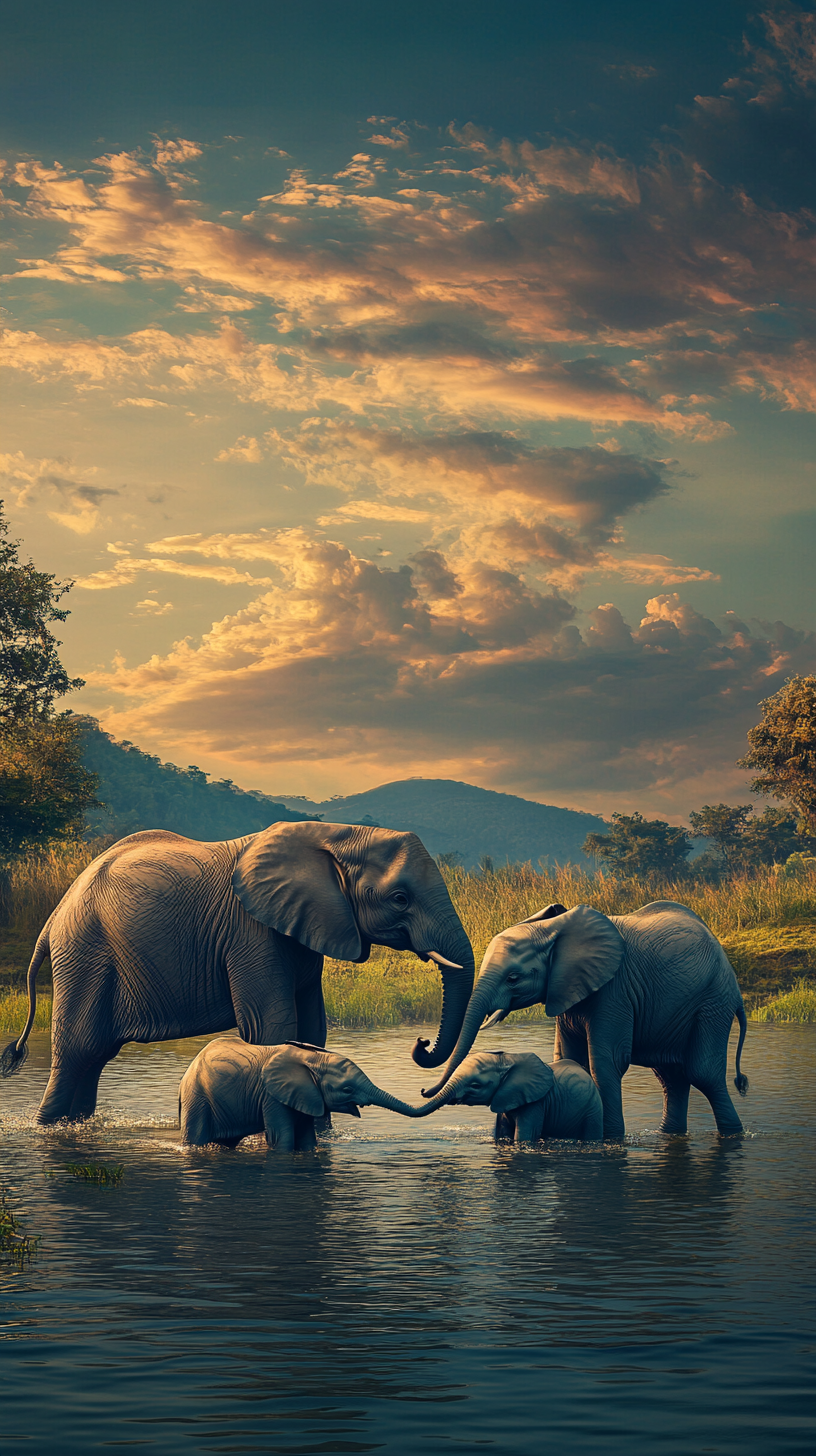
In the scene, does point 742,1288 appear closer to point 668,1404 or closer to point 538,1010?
point 668,1404

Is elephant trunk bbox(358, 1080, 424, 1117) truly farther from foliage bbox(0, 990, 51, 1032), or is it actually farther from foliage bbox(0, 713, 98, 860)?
foliage bbox(0, 713, 98, 860)

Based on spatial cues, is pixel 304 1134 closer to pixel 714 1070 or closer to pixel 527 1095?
pixel 527 1095

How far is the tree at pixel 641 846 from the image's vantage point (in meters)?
70.5

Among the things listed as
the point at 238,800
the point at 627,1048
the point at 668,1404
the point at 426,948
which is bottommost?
the point at 668,1404

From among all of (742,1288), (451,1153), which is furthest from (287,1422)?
(451,1153)

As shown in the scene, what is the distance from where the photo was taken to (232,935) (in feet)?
46.4

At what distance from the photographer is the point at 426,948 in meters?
13.8

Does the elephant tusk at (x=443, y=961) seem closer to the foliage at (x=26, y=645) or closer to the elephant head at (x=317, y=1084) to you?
the elephant head at (x=317, y=1084)

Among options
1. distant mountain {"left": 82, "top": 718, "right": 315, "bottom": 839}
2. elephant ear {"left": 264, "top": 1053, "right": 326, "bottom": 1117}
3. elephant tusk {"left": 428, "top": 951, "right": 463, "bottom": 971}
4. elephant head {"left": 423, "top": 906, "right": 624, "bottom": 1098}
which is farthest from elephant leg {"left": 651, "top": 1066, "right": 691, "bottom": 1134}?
distant mountain {"left": 82, "top": 718, "right": 315, "bottom": 839}

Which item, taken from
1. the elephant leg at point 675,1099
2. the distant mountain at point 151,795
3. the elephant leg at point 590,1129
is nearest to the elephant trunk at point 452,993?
the elephant leg at point 590,1129

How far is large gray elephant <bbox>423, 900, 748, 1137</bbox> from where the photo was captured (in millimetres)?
13734

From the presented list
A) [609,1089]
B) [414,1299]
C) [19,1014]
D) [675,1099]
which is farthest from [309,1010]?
[19,1014]

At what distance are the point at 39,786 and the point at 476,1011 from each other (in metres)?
28.6

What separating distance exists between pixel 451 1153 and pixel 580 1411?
6.55 m
